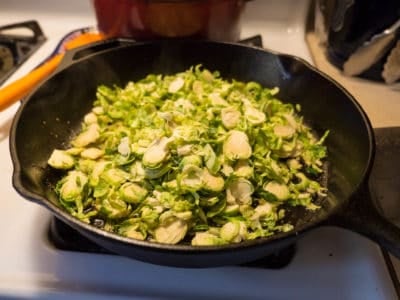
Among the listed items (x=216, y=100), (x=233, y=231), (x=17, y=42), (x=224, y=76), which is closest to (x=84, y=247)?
(x=233, y=231)

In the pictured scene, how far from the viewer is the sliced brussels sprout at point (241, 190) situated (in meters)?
0.52

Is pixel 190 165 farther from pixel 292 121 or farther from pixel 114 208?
pixel 292 121

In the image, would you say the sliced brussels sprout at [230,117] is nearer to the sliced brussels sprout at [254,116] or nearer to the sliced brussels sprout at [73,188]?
the sliced brussels sprout at [254,116]

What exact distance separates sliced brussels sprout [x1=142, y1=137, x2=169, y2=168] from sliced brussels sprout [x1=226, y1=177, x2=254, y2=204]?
0.08 meters

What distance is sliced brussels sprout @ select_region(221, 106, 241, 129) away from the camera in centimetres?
59

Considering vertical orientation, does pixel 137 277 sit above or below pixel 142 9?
below

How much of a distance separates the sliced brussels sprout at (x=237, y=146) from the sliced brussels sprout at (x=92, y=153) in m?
0.16

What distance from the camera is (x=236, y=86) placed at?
693 mm

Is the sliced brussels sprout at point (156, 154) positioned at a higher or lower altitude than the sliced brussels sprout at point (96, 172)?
higher

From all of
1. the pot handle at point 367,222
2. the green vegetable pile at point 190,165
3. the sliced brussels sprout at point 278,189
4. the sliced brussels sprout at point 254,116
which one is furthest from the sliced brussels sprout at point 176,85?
the pot handle at point 367,222

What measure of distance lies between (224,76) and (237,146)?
0.22 m

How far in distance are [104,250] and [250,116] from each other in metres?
0.24

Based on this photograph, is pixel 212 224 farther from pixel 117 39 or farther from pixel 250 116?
pixel 117 39

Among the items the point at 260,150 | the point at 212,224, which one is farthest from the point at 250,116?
the point at 212,224
